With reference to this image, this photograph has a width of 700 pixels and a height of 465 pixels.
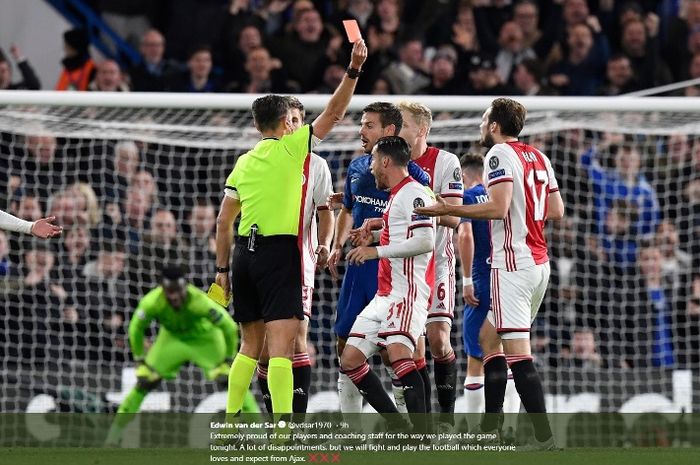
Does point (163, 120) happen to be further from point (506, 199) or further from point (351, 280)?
point (506, 199)

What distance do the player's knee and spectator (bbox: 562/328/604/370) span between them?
3.75 m

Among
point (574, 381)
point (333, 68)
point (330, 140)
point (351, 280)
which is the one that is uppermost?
point (333, 68)

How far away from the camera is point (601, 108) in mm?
11266

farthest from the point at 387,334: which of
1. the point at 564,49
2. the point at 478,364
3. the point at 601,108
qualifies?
the point at 564,49

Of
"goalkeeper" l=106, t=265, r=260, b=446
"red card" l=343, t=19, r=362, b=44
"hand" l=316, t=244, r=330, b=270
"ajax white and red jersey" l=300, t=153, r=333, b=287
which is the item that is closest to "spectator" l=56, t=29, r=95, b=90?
"goalkeeper" l=106, t=265, r=260, b=446

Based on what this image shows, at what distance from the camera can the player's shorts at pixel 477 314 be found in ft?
29.9

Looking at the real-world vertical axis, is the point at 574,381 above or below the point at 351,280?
below

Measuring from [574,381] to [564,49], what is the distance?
4489mm

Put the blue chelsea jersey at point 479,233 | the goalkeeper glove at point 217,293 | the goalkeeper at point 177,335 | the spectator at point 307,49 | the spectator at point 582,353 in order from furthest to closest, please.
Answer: the spectator at point 307,49
the spectator at point 582,353
the goalkeeper at point 177,335
the blue chelsea jersey at point 479,233
the goalkeeper glove at point 217,293

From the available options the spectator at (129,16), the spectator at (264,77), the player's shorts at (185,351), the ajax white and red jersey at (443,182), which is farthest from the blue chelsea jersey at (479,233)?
the spectator at (129,16)

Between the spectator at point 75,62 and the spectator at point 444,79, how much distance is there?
353 centimetres


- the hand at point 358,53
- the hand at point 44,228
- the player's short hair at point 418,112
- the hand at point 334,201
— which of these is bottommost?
the hand at point 44,228

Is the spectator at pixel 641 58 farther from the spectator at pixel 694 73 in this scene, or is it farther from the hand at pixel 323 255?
the hand at pixel 323 255

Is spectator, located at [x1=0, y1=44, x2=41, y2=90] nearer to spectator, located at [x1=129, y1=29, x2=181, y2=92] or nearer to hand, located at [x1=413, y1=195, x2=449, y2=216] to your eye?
spectator, located at [x1=129, y1=29, x2=181, y2=92]
